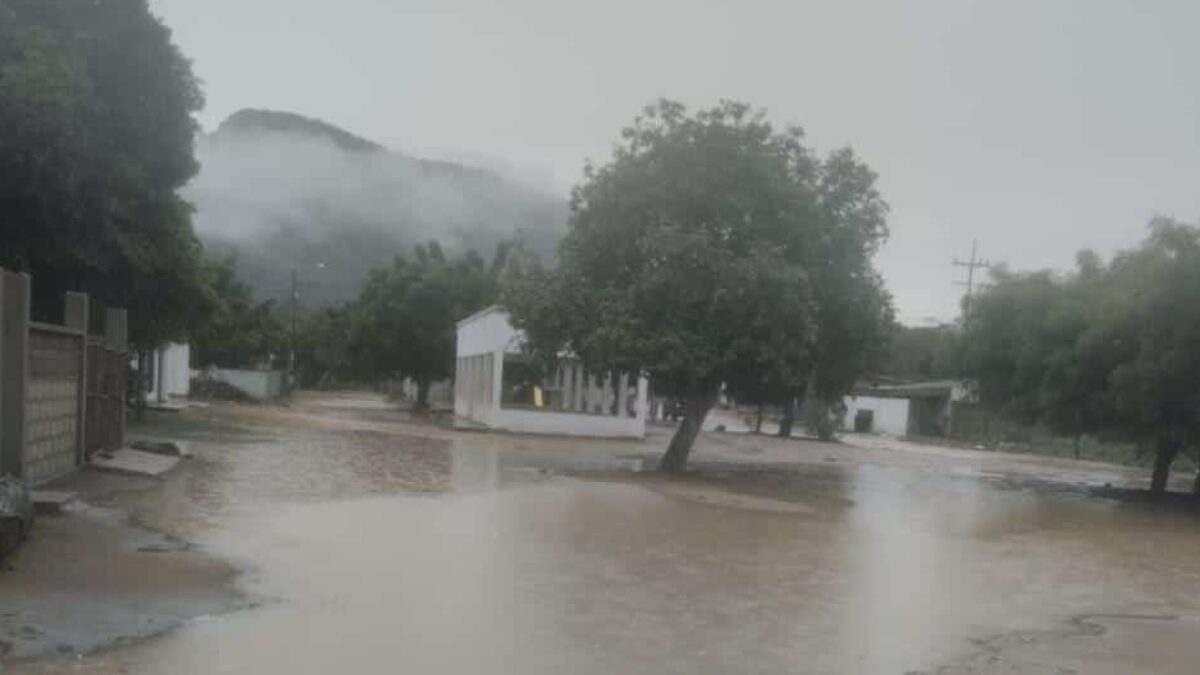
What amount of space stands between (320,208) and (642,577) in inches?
6105

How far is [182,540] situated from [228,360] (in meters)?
56.0

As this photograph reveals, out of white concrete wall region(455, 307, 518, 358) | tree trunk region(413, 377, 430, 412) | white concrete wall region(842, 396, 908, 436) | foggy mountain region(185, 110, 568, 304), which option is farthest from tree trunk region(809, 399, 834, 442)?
foggy mountain region(185, 110, 568, 304)

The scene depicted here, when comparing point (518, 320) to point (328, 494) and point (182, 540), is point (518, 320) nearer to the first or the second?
point (328, 494)

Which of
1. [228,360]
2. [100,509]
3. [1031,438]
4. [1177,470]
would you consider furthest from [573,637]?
[228,360]

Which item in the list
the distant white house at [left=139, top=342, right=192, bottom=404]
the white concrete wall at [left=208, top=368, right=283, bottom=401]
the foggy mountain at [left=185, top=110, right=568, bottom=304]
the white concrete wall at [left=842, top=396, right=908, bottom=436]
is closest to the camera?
the distant white house at [left=139, top=342, right=192, bottom=404]

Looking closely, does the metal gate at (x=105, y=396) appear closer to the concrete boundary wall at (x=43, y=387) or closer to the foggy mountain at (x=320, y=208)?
the concrete boundary wall at (x=43, y=387)

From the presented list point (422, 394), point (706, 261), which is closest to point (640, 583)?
point (706, 261)

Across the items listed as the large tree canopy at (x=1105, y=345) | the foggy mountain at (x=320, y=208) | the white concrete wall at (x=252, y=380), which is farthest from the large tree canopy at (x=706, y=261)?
the foggy mountain at (x=320, y=208)

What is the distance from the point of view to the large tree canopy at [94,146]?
17859 mm

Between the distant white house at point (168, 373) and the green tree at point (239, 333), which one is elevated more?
the green tree at point (239, 333)

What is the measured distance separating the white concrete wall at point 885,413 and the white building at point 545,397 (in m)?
27.4

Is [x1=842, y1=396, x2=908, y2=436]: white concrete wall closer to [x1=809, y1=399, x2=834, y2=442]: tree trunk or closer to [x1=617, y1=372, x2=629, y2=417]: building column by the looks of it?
[x1=809, y1=399, x2=834, y2=442]: tree trunk

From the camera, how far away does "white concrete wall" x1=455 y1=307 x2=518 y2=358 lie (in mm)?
36844

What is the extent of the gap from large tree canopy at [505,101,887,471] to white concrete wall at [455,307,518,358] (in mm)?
9203
